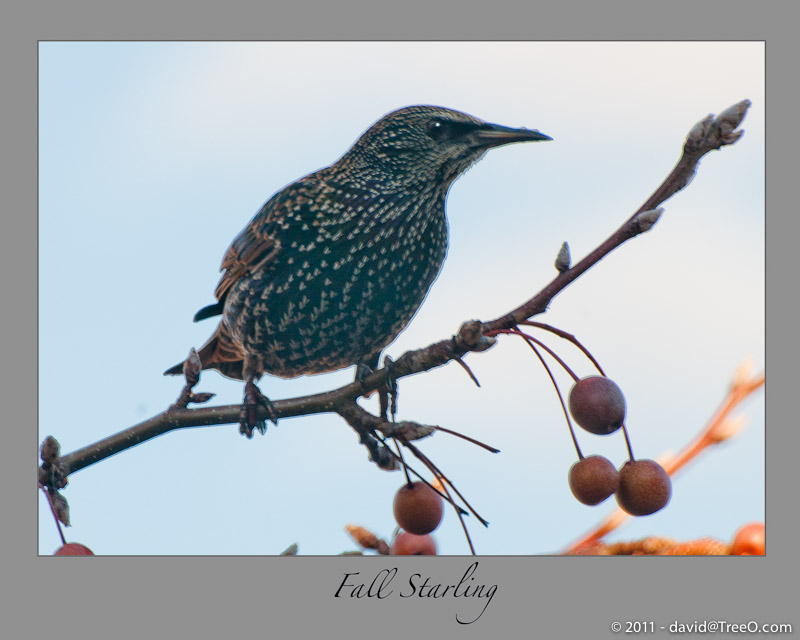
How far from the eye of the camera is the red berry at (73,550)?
88.9 inches

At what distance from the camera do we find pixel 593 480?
199 centimetres

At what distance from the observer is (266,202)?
3.80 m

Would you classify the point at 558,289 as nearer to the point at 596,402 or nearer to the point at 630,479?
the point at 596,402

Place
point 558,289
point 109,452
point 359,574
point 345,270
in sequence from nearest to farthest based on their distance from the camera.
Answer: point 558,289 → point 359,574 → point 109,452 → point 345,270

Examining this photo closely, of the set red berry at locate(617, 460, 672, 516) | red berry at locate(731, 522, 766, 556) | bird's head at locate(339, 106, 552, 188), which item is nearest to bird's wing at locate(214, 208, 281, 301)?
bird's head at locate(339, 106, 552, 188)

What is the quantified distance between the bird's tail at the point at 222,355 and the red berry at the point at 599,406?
216 cm

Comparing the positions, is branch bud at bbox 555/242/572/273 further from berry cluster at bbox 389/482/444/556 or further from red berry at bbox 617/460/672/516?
berry cluster at bbox 389/482/444/556

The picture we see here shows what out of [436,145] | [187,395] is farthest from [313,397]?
[436,145]

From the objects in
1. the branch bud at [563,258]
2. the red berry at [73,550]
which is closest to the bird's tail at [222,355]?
the red berry at [73,550]

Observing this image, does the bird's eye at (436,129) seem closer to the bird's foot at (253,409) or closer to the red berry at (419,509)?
the bird's foot at (253,409)

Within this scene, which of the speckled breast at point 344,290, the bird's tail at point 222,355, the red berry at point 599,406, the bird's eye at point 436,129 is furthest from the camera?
the bird's tail at point 222,355

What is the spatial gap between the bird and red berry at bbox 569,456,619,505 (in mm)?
1357

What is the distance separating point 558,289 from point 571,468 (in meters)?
0.46

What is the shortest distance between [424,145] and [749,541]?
204cm
